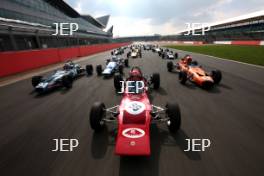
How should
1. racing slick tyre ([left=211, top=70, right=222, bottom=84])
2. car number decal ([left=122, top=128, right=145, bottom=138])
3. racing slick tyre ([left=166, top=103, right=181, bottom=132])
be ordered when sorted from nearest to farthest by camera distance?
car number decal ([left=122, top=128, right=145, bottom=138])
racing slick tyre ([left=166, top=103, right=181, bottom=132])
racing slick tyre ([left=211, top=70, right=222, bottom=84])

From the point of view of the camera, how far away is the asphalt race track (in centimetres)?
339

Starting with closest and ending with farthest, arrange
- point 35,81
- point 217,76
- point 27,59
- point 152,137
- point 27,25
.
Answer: point 152,137 < point 217,76 < point 35,81 < point 27,59 < point 27,25

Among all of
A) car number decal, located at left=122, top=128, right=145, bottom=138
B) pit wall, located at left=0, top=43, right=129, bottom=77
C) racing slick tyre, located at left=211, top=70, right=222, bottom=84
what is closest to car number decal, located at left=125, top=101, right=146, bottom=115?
car number decal, located at left=122, top=128, right=145, bottom=138

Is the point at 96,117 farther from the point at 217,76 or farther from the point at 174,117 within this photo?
the point at 217,76

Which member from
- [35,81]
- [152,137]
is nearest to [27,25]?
[35,81]

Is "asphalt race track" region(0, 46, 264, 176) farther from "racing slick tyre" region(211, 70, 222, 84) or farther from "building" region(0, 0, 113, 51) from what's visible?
"building" region(0, 0, 113, 51)

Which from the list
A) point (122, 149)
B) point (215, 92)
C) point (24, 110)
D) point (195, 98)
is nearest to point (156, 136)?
point (122, 149)

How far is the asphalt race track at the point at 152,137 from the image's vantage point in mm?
3395

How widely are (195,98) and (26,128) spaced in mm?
6474

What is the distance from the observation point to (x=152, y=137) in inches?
173

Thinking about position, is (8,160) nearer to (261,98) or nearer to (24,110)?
(24,110)

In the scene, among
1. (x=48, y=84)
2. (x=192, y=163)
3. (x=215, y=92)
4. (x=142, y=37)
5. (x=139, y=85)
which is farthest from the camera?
(x=142, y=37)

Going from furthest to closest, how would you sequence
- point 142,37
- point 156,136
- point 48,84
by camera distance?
1. point 142,37
2. point 48,84
3. point 156,136

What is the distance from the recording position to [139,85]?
5.41 metres
